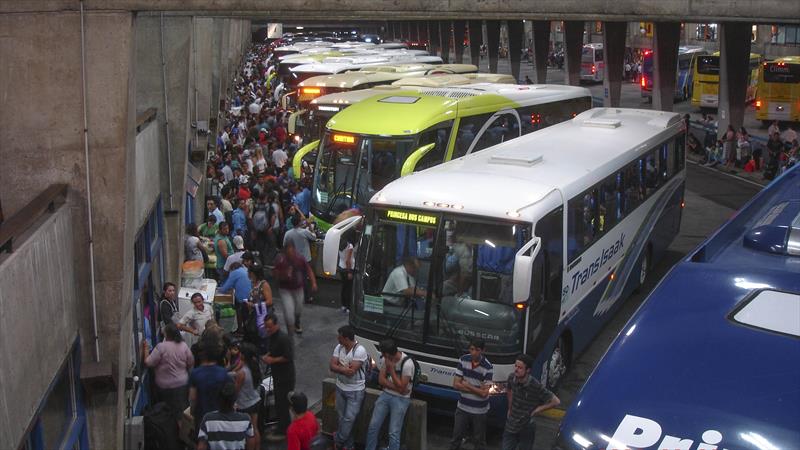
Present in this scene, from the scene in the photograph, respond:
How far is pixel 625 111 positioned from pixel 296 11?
10310mm

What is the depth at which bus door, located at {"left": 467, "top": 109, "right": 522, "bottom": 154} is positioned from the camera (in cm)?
1917

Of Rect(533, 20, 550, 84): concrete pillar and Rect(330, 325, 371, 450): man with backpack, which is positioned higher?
Rect(533, 20, 550, 84): concrete pillar

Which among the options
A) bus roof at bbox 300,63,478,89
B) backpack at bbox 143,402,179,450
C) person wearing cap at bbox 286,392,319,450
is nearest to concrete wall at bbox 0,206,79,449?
backpack at bbox 143,402,179,450

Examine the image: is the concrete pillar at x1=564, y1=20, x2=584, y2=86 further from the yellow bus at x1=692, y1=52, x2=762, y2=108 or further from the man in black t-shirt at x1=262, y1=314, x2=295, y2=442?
the man in black t-shirt at x1=262, y1=314, x2=295, y2=442

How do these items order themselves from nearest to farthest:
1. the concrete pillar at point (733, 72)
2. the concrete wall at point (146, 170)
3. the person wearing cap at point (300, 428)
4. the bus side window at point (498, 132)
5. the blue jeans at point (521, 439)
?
the person wearing cap at point (300, 428), the blue jeans at point (521, 439), the concrete wall at point (146, 170), the bus side window at point (498, 132), the concrete pillar at point (733, 72)

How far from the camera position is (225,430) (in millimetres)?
8055

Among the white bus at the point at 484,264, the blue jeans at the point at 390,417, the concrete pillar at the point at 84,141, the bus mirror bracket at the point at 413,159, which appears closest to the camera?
the concrete pillar at the point at 84,141

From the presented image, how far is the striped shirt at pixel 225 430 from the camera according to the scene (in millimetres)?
8055

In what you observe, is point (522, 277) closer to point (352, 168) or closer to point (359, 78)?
point (352, 168)

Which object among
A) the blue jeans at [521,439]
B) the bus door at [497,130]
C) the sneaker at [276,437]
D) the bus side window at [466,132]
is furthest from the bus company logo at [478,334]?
the bus door at [497,130]

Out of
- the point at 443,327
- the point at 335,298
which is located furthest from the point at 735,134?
the point at 443,327

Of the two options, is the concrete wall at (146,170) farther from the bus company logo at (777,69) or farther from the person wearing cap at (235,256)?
the bus company logo at (777,69)

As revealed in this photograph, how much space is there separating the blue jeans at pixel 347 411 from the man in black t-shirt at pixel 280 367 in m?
0.73

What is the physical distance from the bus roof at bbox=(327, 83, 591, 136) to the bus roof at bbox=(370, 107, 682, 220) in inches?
83.7
